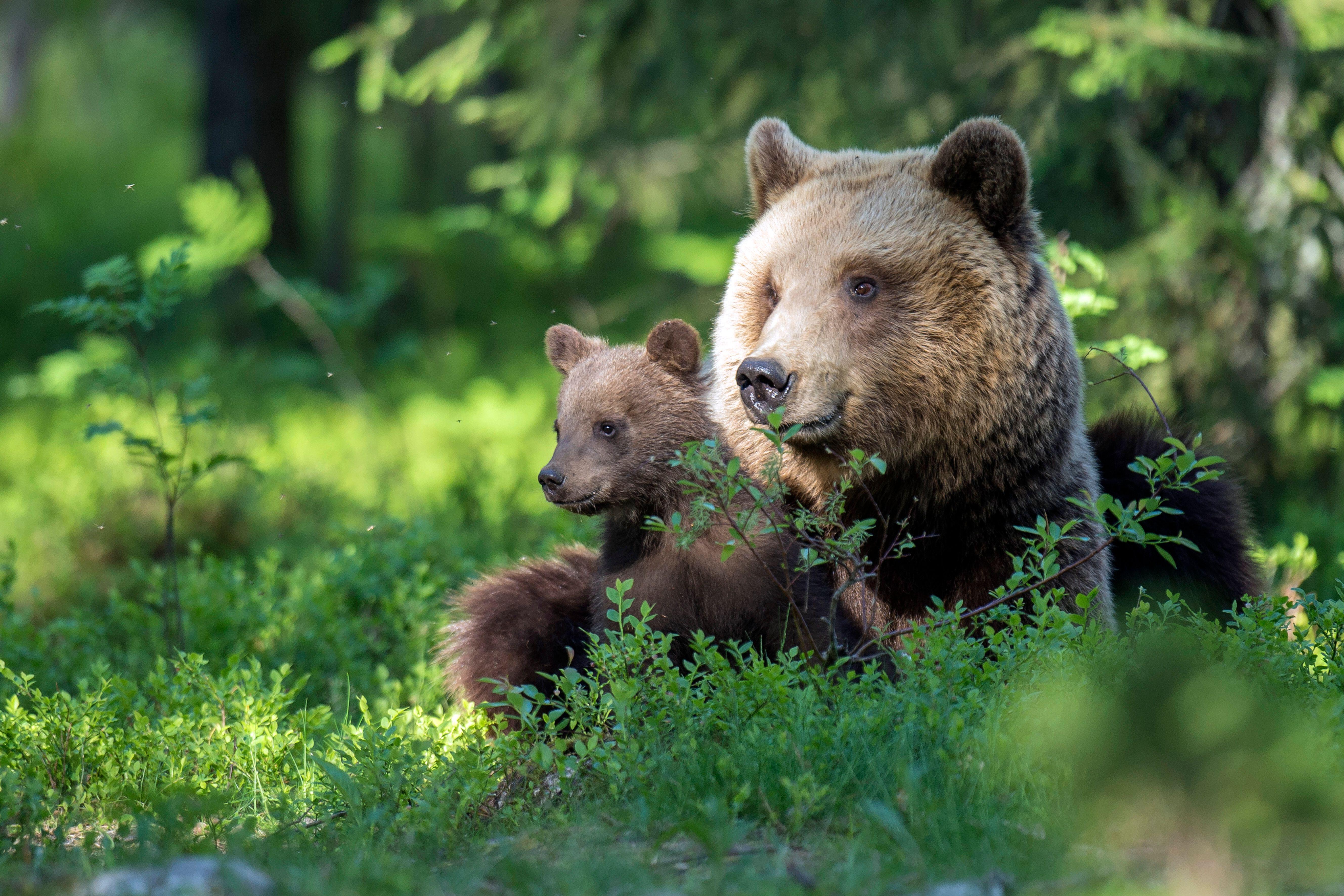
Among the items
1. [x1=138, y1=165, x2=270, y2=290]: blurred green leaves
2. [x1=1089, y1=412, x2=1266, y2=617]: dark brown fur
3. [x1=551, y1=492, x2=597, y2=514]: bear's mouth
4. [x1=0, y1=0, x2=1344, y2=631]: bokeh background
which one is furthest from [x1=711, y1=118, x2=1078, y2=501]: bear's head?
[x1=138, y1=165, x2=270, y2=290]: blurred green leaves

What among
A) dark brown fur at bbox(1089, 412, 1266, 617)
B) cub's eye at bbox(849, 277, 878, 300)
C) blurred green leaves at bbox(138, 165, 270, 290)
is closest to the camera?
cub's eye at bbox(849, 277, 878, 300)

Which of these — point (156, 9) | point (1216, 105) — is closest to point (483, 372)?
point (1216, 105)

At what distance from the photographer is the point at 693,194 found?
9609 mm

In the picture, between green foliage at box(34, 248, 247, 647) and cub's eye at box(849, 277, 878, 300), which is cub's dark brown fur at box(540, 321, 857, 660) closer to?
cub's eye at box(849, 277, 878, 300)

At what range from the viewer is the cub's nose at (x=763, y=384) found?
386 centimetres

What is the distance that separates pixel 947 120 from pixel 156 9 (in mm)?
16403

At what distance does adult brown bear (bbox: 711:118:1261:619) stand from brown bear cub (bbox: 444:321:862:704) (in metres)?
0.30

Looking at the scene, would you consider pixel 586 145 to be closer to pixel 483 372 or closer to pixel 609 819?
pixel 483 372

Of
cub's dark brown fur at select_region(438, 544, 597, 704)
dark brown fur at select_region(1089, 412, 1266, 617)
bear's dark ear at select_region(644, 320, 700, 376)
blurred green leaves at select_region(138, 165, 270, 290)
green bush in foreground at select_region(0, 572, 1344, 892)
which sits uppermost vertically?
blurred green leaves at select_region(138, 165, 270, 290)

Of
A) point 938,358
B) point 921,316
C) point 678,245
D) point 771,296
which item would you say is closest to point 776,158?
point 771,296

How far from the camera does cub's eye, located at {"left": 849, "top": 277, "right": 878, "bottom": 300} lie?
4.27 metres

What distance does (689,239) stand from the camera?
11.7 meters

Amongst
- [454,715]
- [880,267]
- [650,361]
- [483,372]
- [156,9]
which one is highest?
[156,9]

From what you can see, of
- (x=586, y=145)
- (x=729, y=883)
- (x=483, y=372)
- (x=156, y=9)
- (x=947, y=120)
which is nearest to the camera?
(x=729, y=883)
